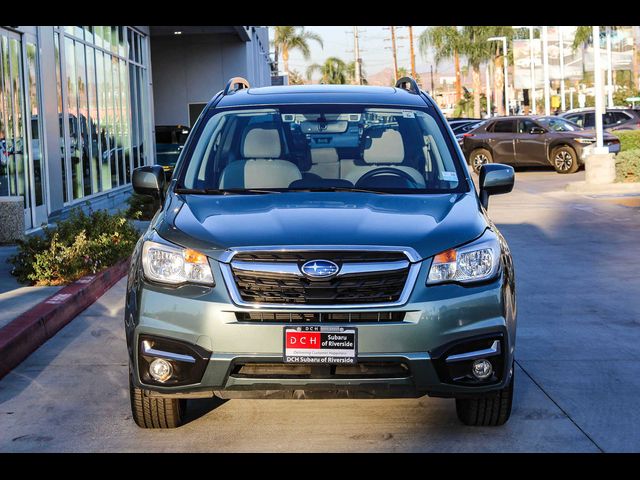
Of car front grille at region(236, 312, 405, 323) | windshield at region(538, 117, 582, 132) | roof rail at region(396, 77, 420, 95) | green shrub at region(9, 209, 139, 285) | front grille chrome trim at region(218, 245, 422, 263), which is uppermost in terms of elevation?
roof rail at region(396, 77, 420, 95)

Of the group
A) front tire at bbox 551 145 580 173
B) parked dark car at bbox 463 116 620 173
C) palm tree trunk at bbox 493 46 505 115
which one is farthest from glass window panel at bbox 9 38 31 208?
palm tree trunk at bbox 493 46 505 115

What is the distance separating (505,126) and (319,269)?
86.2 ft

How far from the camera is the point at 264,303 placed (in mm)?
4957

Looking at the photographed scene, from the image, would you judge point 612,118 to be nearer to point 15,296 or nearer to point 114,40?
point 114,40

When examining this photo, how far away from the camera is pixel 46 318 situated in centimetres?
808

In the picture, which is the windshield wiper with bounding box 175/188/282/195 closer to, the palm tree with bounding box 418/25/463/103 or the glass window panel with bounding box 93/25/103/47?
the glass window panel with bounding box 93/25/103/47

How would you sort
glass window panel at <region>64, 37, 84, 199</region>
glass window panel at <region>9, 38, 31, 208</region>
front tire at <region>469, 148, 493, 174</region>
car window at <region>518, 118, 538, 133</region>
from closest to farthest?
1. glass window panel at <region>9, 38, 31, 208</region>
2. glass window panel at <region>64, 37, 84, 199</region>
3. car window at <region>518, 118, 538, 133</region>
4. front tire at <region>469, 148, 493, 174</region>

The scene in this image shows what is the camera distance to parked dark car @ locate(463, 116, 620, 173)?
28.8 m

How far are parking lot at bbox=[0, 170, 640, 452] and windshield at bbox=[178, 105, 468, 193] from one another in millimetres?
1254

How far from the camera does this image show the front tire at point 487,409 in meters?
5.45

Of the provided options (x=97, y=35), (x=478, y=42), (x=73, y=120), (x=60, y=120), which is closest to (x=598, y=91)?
(x=97, y=35)
